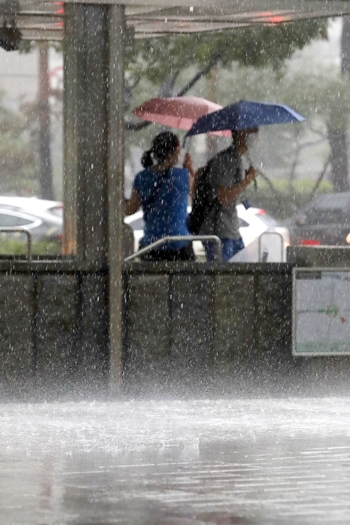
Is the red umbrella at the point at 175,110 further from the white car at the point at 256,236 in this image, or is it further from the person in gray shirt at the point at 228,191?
the white car at the point at 256,236

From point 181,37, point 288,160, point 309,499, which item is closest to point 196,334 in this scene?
point 288,160

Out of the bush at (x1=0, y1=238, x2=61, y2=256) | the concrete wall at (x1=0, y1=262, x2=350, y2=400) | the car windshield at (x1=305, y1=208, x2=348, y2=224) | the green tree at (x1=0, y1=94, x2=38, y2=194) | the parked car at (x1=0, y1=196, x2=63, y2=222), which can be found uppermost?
the green tree at (x1=0, y1=94, x2=38, y2=194)

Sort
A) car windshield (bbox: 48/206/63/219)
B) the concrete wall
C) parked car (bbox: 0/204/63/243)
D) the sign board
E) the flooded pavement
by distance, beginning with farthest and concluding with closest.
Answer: the sign board → the concrete wall → car windshield (bbox: 48/206/63/219) → parked car (bbox: 0/204/63/243) → the flooded pavement

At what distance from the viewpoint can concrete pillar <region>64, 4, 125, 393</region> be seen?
10.4 meters

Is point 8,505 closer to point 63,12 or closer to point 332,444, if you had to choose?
point 332,444

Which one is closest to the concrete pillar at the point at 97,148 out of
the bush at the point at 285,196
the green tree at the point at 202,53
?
the green tree at the point at 202,53

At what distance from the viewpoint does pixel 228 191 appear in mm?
10742

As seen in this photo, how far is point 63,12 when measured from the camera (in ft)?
34.1

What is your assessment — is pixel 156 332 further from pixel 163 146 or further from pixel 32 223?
pixel 163 146

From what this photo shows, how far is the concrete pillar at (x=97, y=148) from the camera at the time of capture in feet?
34.2

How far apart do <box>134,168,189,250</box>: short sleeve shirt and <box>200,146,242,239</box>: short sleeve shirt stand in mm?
189

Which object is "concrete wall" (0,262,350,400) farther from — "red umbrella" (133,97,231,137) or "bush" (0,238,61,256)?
"red umbrella" (133,97,231,137)

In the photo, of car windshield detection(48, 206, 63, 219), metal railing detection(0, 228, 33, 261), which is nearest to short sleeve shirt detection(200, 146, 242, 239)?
car windshield detection(48, 206, 63, 219)

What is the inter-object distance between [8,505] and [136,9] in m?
5.14
